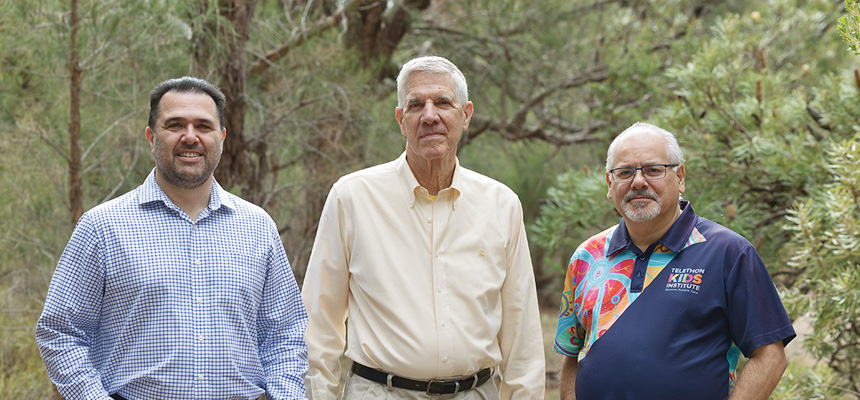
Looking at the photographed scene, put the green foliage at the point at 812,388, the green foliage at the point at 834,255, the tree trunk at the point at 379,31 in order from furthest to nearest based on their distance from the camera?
the tree trunk at the point at 379,31
the green foliage at the point at 812,388
the green foliage at the point at 834,255

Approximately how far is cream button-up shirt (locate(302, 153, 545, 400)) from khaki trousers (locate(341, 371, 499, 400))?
0.20 feet

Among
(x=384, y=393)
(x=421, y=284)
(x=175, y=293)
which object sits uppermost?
(x=175, y=293)

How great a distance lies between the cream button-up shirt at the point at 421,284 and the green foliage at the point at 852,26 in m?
1.15

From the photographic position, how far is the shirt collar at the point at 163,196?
2381mm

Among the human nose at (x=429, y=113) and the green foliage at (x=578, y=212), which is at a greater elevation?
the human nose at (x=429, y=113)

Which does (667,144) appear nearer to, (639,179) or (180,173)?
(639,179)

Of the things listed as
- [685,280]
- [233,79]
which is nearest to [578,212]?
[233,79]

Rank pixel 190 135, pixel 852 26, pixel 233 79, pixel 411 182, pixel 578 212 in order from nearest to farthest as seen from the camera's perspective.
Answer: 1. pixel 190 135
2. pixel 852 26
3. pixel 411 182
4. pixel 233 79
5. pixel 578 212

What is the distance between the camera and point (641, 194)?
268 cm

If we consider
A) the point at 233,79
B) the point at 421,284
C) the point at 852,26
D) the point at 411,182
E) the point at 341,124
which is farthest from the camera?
the point at 341,124

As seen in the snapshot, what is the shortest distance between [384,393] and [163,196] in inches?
36.1

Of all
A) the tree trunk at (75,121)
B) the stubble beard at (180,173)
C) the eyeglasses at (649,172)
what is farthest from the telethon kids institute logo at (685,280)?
the tree trunk at (75,121)

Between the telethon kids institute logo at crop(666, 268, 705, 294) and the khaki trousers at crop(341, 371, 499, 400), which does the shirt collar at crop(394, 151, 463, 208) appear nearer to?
the khaki trousers at crop(341, 371, 499, 400)

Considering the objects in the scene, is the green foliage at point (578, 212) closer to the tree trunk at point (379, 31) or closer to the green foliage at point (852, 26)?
the tree trunk at point (379, 31)
